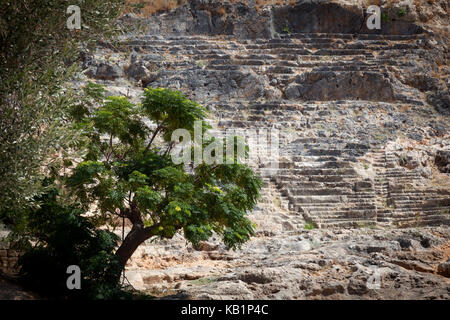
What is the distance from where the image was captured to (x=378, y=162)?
18094mm

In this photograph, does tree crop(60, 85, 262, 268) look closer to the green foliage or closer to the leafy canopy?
the leafy canopy

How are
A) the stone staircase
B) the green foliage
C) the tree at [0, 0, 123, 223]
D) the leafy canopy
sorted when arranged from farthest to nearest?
the stone staircase, the leafy canopy, the green foliage, the tree at [0, 0, 123, 223]

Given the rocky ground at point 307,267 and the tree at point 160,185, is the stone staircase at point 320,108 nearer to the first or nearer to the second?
the rocky ground at point 307,267

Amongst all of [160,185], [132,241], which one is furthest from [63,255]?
[160,185]

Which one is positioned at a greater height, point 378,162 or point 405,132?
point 405,132

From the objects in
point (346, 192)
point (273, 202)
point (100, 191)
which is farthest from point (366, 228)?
point (100, 191)

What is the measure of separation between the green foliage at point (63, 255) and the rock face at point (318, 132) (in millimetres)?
1582

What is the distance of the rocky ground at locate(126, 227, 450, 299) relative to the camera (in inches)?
314

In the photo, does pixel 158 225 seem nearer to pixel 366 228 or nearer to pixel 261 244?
pixel 261 244

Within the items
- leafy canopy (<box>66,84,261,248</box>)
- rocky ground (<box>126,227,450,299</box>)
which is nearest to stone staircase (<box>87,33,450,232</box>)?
rocky ground (<box>126,227,450,299</box>)

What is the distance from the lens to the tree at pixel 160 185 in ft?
25.0

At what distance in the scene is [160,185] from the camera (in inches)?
318

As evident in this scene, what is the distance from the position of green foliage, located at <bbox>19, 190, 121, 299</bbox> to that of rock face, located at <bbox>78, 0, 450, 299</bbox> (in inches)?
62.3

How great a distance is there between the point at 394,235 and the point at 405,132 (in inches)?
378
